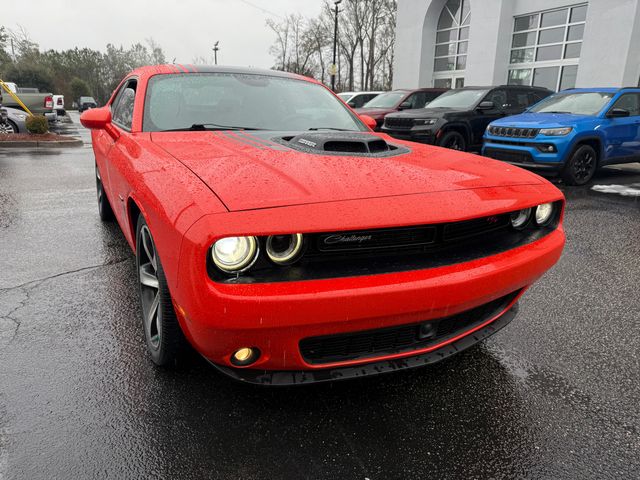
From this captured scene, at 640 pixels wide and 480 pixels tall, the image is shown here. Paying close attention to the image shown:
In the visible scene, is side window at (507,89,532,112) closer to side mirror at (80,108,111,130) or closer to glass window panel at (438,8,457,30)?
side mirror at (80,108,111,130)

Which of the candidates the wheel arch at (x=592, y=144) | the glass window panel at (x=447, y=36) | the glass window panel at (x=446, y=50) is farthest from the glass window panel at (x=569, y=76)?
the wheel arch at (x=592, y=144)

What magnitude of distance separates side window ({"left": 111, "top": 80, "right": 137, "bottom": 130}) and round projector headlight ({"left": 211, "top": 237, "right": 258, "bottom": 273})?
183 centimetres

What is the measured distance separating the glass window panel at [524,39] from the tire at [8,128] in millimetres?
18505

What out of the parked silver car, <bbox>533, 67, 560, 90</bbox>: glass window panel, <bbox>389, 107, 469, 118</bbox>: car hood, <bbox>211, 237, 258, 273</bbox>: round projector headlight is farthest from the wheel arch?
the parked silver car

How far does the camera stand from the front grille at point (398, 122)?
9.94 m

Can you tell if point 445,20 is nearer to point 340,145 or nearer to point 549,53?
point 549,53

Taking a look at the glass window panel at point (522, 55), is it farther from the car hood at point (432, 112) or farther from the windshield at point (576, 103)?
the windshield at point (576, 103)

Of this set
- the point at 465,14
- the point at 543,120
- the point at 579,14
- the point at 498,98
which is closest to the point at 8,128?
the point at 498,98

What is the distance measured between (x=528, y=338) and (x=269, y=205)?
189 centimetres

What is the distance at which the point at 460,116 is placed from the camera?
959 cm

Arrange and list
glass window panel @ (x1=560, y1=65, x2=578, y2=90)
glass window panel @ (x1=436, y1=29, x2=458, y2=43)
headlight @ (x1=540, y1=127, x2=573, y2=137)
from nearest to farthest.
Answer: headlight @ (x1=540, y1=127, x2=573, y2=137)
glass window panel @ (x1=560, y1=65, x2=578, y2=90)
glass window panel @ (x1=436, y1=29, x2=458, y2=43)

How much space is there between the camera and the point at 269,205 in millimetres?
1585

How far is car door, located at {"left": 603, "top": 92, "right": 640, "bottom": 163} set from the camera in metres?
7.74

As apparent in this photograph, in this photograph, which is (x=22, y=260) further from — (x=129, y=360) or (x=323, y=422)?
(x=323, y=422)
